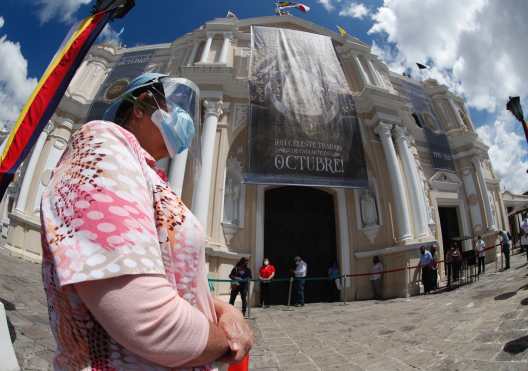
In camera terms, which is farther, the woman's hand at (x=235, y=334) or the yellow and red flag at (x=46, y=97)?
the yellow and red flag at (x=46, y=97)

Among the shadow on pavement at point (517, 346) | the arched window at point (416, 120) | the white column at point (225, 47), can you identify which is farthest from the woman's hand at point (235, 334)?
the arched window at point (416, 120)

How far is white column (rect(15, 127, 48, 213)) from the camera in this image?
9.29 metres

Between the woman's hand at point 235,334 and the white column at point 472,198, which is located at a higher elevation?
the white column at point 472,198

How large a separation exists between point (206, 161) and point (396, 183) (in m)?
6.64

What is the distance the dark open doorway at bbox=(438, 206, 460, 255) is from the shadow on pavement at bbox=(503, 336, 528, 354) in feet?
38.8

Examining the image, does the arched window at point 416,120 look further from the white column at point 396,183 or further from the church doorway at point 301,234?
the church doorway at point 301,234

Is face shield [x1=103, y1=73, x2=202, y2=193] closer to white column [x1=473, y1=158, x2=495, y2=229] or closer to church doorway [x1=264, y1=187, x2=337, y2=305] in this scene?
church doorway [x1=264, y1=187, x2=337, y2=305]

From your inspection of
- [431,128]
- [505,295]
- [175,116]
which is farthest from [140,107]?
[431,128]

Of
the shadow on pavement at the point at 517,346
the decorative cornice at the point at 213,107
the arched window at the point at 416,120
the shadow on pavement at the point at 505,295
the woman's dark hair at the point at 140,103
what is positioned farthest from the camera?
the arched window at the point at 416,120

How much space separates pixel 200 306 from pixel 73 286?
30 centimetres

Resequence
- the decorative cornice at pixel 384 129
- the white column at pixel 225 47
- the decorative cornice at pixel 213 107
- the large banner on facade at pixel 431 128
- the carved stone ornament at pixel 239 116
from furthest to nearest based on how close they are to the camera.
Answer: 1. the large banner on facade at pixel 431 128
2. the white column at pixel 225 47
3. the decorative cornice at pixel 384 129
4. the carved stone ornament at pixel 239 116
5. the decorative cornice at pixel 213 107

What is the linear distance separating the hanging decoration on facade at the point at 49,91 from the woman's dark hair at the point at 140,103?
308 centimetres

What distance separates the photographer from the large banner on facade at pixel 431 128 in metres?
13.5

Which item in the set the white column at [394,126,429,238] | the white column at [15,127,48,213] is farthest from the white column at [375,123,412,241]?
the white column at [15,127,48,213]
